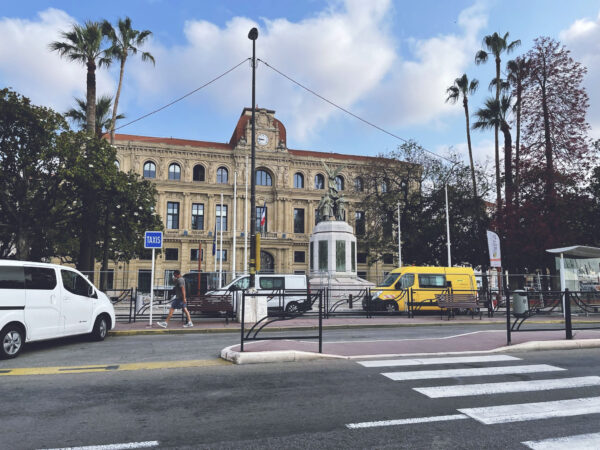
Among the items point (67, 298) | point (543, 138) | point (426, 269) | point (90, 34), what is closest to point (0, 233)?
point (90, 34)

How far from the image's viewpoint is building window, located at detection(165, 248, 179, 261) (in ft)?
165

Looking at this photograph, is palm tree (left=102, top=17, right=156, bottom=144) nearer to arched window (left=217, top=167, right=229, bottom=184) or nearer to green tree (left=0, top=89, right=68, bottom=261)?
green tree (left=0, top=89, right=68, bottom=261)

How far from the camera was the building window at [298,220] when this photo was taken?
5541 cm

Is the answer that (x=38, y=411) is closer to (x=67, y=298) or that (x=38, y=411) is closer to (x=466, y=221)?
(x=67, y=298)

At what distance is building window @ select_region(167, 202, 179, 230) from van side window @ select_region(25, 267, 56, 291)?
42.9 m

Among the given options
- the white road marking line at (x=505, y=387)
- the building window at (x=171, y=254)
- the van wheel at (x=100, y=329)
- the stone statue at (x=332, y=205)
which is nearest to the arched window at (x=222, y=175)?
the building window at (x=171, y=254)

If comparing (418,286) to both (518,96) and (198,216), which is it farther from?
(198,216)

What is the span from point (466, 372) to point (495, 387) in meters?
0.97

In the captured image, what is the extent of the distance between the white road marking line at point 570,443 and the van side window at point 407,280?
16751 mm

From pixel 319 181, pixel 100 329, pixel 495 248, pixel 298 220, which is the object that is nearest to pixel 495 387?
pixel 100 329

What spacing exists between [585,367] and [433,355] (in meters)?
2.44

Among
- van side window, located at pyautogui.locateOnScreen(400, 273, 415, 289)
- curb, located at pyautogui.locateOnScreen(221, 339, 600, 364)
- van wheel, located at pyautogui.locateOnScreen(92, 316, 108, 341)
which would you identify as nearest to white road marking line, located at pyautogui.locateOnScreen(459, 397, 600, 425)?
curb, located at pyautogui.locateOnScreen(221, 339, 600, 364)

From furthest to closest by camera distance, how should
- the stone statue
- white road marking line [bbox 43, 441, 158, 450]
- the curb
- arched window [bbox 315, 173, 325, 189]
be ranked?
arched window [bbox 315, 173, 325, 189]
the stone statue
the curb
white road marking line [bbox 43, 441, 158, 450]

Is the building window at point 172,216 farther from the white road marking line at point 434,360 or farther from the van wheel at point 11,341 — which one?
the white road marking line at point 434,360
